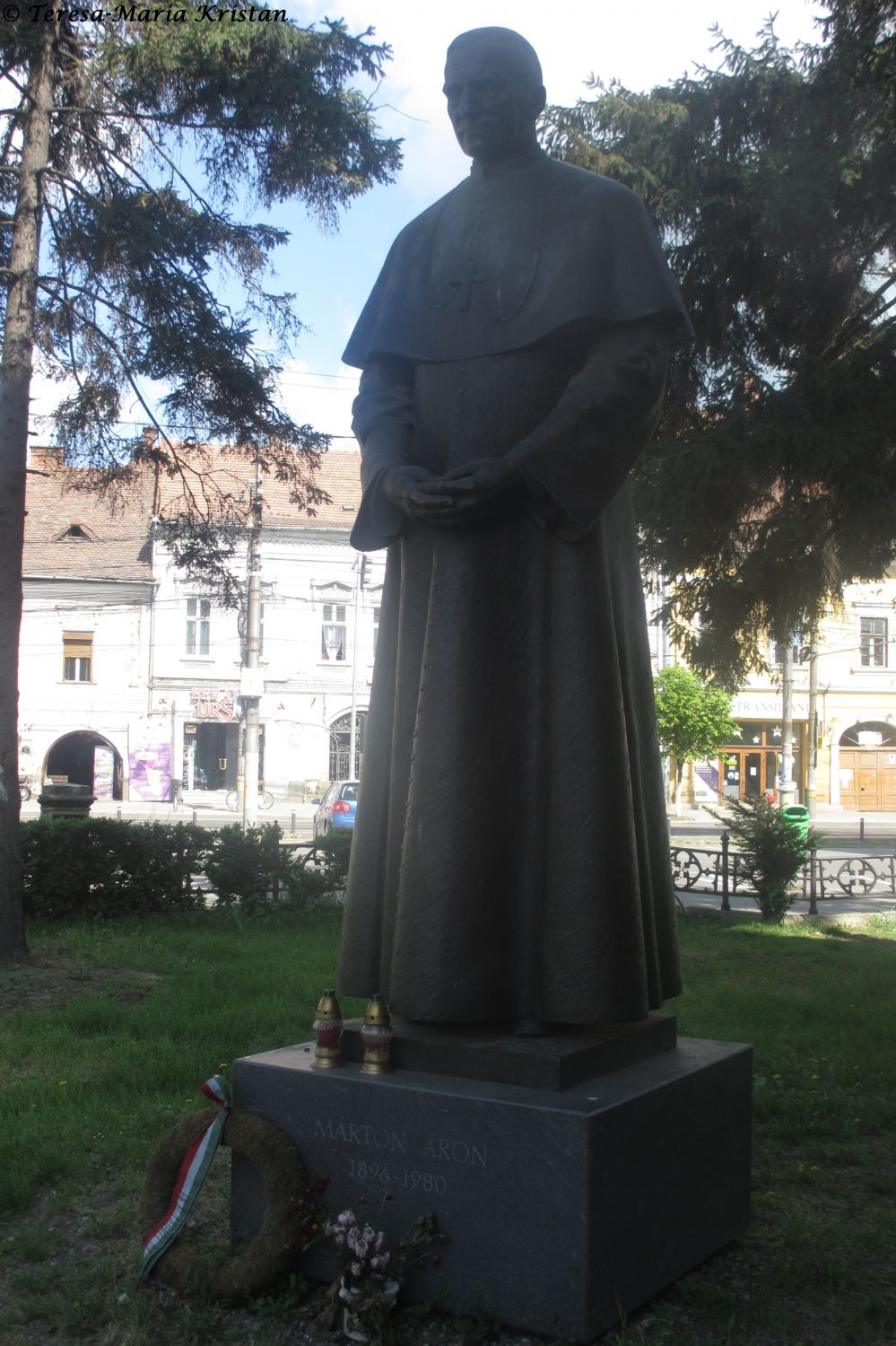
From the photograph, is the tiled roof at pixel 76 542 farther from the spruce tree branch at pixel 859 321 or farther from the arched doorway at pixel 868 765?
the spruce tree branch at pixel 859 321

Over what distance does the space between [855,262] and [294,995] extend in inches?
323

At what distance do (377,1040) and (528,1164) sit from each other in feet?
1.78

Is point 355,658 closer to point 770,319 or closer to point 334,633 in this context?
point 334,633

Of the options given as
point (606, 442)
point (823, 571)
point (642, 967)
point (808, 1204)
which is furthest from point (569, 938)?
point (823, 571)

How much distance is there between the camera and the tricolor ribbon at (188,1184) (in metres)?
3.52

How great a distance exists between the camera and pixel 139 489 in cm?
1305

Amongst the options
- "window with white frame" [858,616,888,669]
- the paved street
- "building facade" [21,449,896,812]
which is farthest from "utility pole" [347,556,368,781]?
"window with white frame" [858,616,888,669]

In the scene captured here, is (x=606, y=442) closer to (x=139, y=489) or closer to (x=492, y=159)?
(x=492, y=159)

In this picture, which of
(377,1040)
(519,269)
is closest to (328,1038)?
(377,1040)

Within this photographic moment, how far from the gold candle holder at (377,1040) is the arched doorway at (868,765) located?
4251cm

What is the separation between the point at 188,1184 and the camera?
3.55 m

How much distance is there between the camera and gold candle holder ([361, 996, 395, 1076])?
3.44 metres

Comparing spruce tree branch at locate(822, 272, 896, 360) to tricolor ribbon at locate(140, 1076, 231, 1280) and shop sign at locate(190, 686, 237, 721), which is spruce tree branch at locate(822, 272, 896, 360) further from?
shop sign at locate(190, 686, 237, 721)

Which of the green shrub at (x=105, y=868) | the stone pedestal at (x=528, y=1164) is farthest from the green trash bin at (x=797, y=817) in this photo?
the stone pedestal at (x=528, y=1164)
